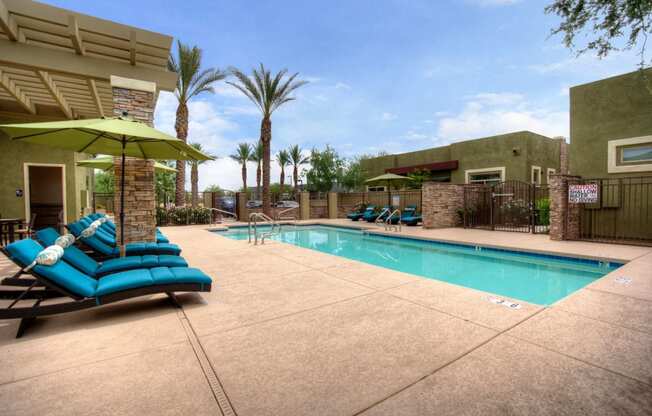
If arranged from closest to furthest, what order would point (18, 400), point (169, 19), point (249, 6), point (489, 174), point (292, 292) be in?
point (18, 400) → point (292, 292) → point (169, 19) → point (249, 6) → point (489, 174)

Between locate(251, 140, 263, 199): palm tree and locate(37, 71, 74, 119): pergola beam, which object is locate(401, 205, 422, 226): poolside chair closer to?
locate(37, 71, 74, 119): pergola beam

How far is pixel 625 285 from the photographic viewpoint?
4.79 metres

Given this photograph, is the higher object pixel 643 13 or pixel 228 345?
pixel 643 13

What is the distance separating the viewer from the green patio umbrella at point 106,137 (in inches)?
149

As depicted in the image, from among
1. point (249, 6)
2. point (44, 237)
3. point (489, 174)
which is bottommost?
point (44, 237)

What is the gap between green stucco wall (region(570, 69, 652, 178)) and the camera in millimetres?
9266

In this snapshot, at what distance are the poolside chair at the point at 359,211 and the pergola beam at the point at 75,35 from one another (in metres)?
14.4

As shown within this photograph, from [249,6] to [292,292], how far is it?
995 centimetres

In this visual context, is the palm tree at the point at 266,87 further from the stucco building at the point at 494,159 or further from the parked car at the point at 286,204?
the stucco building at the point at 494,159

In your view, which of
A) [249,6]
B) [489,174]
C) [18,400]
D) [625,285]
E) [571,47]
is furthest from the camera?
[489,174]

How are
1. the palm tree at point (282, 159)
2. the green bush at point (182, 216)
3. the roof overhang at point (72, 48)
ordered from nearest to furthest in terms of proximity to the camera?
the roof overhang at point (72, 48), the green bush at point (182, 216), the palm tree at point (282, 159)

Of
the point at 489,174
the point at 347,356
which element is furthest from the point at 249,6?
the point at 489,174

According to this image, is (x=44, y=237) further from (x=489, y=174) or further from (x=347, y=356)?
(x=489, y=174)

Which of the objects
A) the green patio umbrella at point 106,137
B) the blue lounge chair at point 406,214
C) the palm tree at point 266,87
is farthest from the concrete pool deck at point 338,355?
the palm tree at point 266,87
